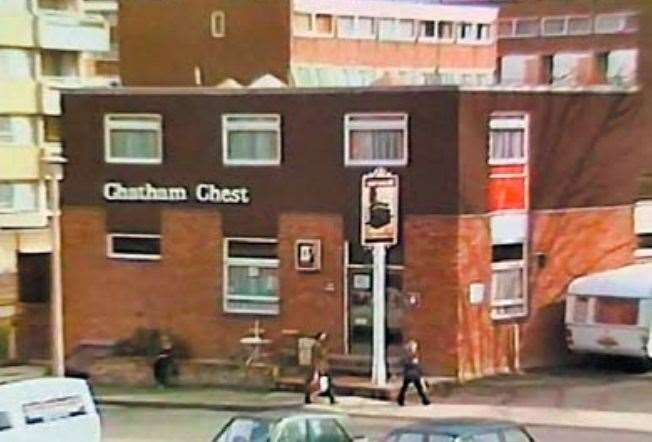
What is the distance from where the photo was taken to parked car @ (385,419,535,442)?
2211 centimetres

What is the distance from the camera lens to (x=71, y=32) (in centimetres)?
6172

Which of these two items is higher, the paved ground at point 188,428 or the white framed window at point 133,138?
the white framed window at point 133,138

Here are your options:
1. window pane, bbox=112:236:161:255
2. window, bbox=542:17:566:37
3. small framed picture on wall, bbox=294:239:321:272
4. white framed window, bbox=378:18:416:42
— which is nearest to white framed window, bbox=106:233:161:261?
window pane, bbox=112:236:161:255

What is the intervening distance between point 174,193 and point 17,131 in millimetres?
22499

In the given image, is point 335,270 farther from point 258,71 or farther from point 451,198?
point 258,71

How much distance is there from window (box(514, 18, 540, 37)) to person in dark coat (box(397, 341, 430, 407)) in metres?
49.7

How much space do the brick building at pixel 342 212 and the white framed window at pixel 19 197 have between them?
A: 20.7m

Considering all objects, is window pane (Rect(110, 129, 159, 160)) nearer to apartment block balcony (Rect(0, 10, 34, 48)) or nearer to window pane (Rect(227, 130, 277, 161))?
window pane (Rect(227, 130, 277, 161))

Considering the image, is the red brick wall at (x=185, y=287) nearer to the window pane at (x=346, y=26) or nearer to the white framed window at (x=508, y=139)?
the white framed window at (x=508, y=139)

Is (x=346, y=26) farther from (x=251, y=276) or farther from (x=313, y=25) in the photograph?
(x=251, y=276)

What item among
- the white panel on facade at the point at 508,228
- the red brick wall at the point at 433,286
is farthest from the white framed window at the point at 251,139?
the white panel on facade at the point at 508,228

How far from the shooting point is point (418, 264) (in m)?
35.1

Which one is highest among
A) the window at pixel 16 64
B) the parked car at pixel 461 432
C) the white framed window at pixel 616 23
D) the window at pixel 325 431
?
the white framed window at pixel 616 23

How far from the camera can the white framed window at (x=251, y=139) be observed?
3647cm
